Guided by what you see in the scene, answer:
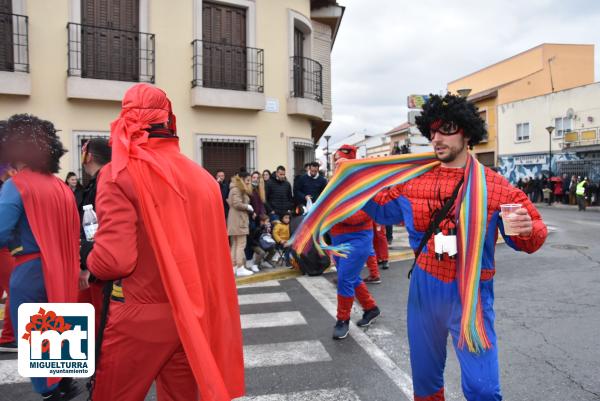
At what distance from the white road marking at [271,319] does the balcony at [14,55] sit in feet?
24.3

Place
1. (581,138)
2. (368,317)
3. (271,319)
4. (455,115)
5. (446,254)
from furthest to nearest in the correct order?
(581,138)
(271,319)
(368,317)
(455,115)
(446,254)

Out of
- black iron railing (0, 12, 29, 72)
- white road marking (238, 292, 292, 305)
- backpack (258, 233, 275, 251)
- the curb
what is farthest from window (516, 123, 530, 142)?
black iron railing (0, 12, 29, 72)

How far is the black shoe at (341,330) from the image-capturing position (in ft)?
15.9

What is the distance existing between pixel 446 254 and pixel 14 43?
34.1 feet

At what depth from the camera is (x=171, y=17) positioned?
37.2 feet

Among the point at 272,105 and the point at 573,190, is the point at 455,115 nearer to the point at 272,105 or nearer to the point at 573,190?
the point at 272,105

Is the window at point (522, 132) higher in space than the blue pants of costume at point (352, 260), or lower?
higher

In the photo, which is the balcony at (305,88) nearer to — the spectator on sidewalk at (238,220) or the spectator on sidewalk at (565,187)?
the spectator on sidewalk at (238,220)

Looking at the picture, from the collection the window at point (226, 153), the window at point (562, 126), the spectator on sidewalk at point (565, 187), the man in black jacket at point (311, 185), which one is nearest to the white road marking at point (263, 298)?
the man in black jacket at point (311, 185)

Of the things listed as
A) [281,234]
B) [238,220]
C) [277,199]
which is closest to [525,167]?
[277,199]

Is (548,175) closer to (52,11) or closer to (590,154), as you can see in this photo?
(590,154)

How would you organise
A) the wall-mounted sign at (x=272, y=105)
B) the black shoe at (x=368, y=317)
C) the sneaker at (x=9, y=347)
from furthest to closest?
1. the wall-mounted sign at (x=272, y=105)
2. the black shoe at (x=368, y=317)
3. the sneaker at (x=9, y=347)

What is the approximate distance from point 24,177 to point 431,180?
2.78 m

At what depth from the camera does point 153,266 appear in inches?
82.3
